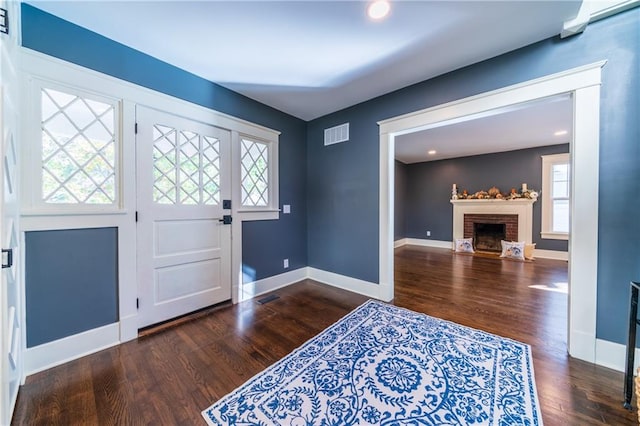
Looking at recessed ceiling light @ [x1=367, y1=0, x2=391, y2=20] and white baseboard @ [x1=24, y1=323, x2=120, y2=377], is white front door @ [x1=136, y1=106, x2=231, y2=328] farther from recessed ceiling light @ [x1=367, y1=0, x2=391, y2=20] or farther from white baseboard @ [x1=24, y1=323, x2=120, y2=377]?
recessed ceiling light @ [x1=367, y1=0, x2=391, y2=20]

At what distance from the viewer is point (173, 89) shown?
7.73 ft

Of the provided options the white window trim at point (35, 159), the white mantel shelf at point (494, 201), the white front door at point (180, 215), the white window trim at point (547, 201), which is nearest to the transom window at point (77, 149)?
the white window trim at point (35, 159)

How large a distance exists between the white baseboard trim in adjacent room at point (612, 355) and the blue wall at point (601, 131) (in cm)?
4

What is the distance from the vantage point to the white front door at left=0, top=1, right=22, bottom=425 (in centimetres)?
109

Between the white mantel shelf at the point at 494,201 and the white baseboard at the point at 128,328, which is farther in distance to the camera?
the white mantel shelf at the point at 494,201

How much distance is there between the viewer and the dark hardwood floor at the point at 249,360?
1.34m

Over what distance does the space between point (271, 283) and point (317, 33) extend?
282cm

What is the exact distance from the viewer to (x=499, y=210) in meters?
5.73

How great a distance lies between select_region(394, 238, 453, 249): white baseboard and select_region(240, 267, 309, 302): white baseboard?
4043mm

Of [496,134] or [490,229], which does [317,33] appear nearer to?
[496,134]

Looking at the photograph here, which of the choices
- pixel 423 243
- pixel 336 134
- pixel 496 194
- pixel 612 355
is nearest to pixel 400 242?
pixel 423 243

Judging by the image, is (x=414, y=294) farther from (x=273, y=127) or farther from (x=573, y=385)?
(x=273, y=127)

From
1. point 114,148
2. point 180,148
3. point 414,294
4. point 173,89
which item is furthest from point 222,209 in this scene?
point 414,294

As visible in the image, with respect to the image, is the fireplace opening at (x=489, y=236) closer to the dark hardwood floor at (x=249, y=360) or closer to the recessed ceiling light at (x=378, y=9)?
the dark hardwood floor at (x=249, y=360)
